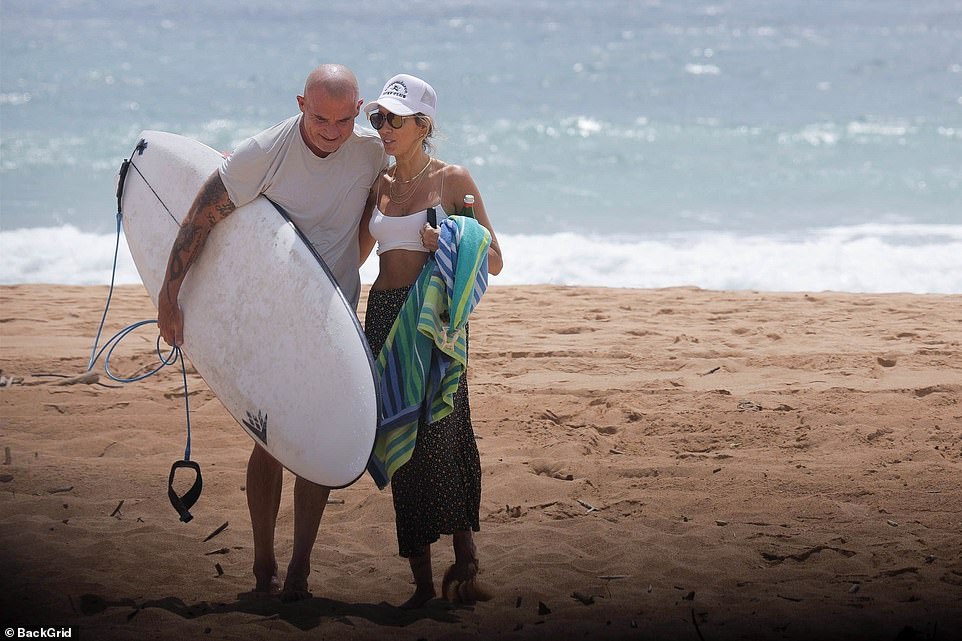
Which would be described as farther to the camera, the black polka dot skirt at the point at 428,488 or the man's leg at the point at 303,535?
the man's leg at the point at 303,535

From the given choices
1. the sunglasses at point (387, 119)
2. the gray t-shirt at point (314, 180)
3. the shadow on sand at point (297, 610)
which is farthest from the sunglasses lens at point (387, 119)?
the shadow on sand at point (297, 610)

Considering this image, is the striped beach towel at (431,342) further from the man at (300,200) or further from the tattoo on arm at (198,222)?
the tattoo on arm at (198,222)

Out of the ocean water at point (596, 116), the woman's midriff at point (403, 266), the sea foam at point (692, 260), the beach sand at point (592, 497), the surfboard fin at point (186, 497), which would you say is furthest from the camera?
the ocean water at point (596, 116)

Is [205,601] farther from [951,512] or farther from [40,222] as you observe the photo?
[40,222]

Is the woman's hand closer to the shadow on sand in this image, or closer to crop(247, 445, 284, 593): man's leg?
crop(247, 445, 284, 593): man's leg

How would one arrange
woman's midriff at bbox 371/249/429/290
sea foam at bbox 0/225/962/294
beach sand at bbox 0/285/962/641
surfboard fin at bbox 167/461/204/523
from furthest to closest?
sea foam at bbox 0/225/962/294 → surfboard fin at bbox 167/461/204/523 → woman's midriff at bbox 371/249/429/290 → beach sand at bbox 0/285/962/641

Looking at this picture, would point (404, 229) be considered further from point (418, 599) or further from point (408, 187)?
point (418, 599)

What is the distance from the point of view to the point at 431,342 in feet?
10.5

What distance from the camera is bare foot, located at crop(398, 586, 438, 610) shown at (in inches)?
129

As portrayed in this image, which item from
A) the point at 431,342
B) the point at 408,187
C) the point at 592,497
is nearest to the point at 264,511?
the point at 431,342

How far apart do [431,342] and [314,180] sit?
0.64 meters

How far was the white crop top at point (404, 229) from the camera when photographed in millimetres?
3238

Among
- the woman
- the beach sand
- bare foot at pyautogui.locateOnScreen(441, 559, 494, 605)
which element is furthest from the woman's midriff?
the beach sand

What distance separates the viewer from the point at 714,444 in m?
4.84
